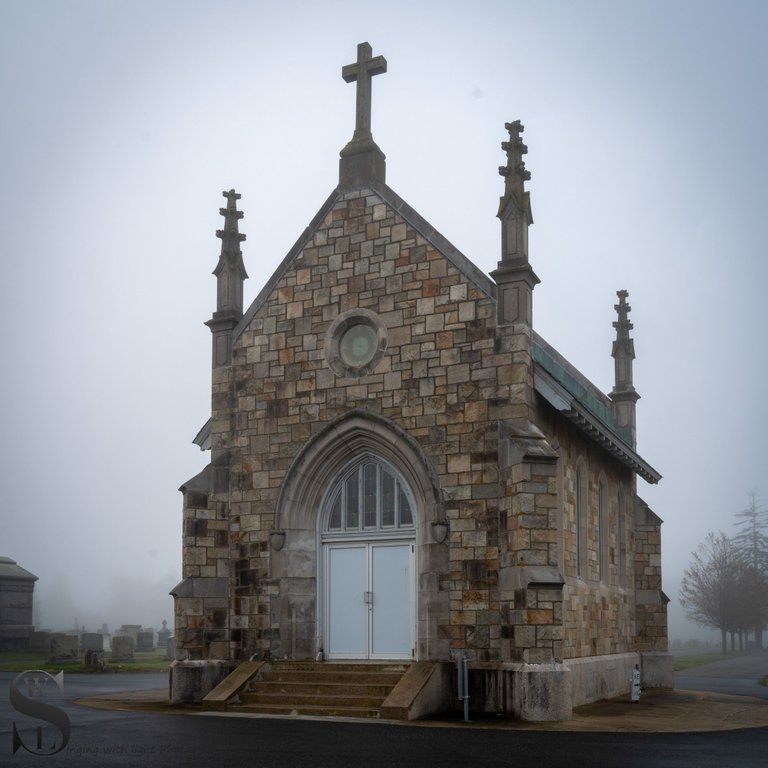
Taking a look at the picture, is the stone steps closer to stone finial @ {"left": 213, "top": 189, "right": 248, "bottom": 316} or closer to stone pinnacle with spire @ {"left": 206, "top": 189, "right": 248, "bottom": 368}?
stone pinnacle with spire @ {"left": 206, "top": 189, "right": 248, "bottom": 368}

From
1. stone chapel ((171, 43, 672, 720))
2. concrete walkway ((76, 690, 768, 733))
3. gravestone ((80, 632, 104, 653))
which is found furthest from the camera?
gravestone ((80, 632, 104, 653))

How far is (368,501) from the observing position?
18.5 meters

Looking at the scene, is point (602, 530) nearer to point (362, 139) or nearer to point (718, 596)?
point (362, 139)

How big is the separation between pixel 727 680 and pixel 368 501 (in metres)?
14.1

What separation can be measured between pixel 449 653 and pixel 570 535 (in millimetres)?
3371

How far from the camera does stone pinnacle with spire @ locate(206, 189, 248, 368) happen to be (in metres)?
20.0

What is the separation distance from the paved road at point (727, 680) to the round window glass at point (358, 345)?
10177mm

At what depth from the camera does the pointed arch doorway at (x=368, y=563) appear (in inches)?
701

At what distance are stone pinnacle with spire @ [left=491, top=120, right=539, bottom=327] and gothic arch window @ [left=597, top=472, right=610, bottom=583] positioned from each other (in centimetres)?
543

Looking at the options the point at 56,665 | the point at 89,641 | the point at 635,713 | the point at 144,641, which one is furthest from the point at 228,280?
the point at 144,641

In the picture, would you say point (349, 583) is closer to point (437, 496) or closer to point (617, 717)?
point (437, 496)

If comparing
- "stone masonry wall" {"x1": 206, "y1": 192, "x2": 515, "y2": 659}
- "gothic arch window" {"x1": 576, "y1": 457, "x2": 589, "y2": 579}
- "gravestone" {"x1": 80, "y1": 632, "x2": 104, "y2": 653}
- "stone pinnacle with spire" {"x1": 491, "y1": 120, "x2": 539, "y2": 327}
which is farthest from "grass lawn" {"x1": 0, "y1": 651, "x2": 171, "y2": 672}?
"stone pinnacle with spire" {"x1": 491, "y1": 120, "x2": 539, "y2": 327}

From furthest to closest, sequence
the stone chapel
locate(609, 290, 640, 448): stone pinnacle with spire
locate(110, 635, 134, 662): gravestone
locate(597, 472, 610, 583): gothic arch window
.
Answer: locate(110, 635, 134, 662): gravestone, locate(609, 290, 640, 448): stone pinnacle with spire, locate(597, 472, 610, 583): gothic arch window, the stone chapel

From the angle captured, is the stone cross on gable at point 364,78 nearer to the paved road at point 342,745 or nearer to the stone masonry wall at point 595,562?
the stone masonry wall at point 595,562
